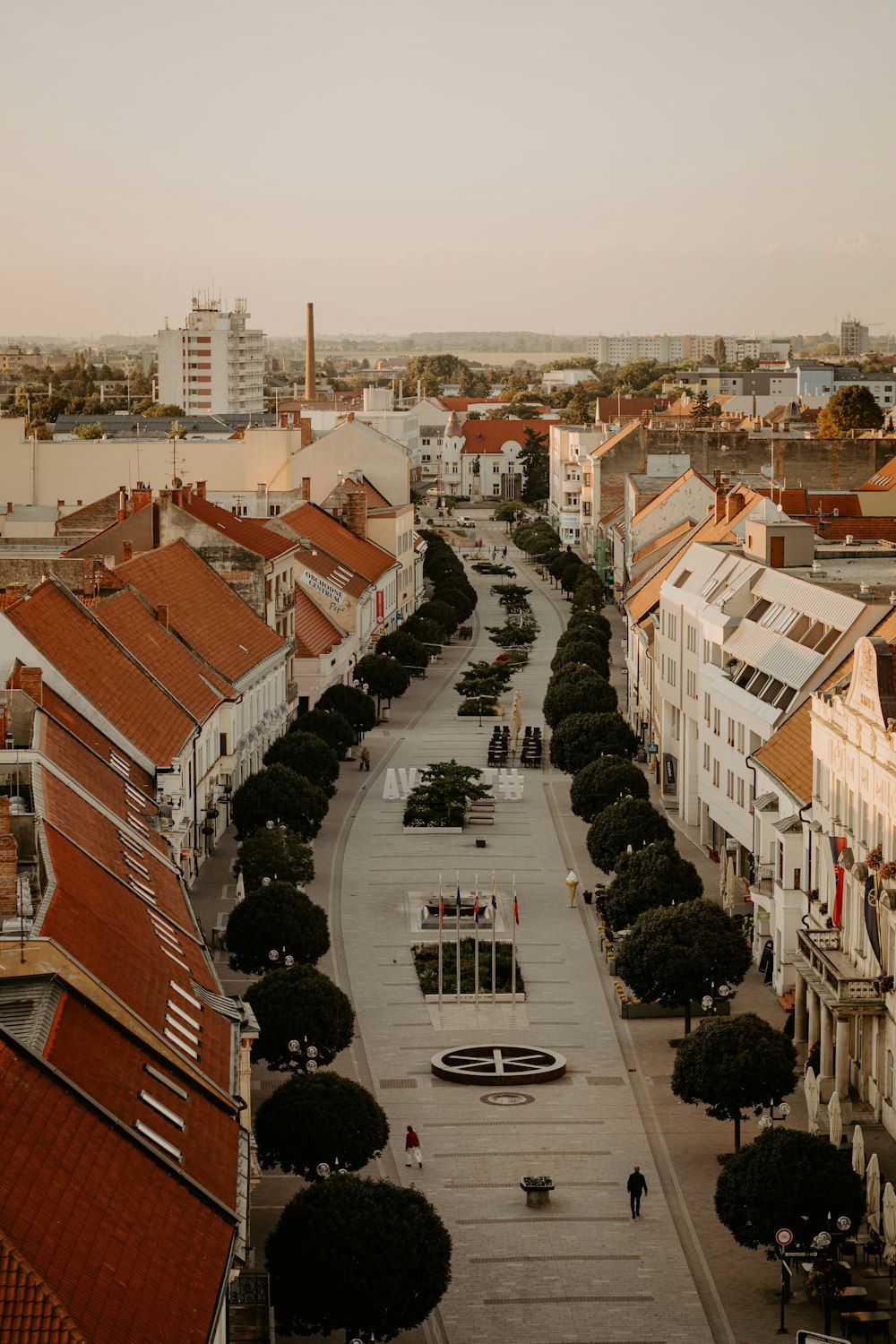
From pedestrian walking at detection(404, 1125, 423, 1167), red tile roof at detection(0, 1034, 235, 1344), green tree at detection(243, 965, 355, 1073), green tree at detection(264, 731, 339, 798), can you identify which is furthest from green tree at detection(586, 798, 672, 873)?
red tile roof at detection(0, 1034, 235, 1344)

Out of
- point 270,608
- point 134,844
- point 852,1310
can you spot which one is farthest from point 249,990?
point 270,608

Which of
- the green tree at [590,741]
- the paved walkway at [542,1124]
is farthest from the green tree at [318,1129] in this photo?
the green tree at [590,741]

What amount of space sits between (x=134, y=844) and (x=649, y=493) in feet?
310

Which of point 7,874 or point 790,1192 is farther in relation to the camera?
point 790,1192

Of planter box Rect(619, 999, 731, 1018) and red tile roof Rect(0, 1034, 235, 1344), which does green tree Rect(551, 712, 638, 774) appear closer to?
planter box Rect(619, 999, 731, 1018)

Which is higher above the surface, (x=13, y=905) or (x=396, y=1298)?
(x=13, y=905)

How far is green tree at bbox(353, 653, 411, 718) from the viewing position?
99.3 meters

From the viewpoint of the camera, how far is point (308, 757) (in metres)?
73.8

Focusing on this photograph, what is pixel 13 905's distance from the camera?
32.5 m

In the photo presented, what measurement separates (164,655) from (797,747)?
75.8 feet

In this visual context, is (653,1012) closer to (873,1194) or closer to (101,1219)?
(873,1194)

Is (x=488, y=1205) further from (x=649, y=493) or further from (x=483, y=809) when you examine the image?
(x=649, y=493)

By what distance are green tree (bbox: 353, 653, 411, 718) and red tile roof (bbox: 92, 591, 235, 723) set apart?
27.8m

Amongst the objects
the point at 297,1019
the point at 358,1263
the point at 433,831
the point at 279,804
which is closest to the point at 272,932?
the point at 297,1019
